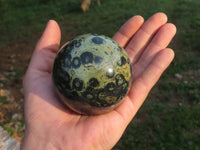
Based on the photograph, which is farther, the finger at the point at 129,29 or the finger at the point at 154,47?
the finger at the point at 129,29

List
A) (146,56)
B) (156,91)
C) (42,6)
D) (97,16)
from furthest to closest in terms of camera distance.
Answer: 1. (42,6)
2. (97,16)
3. (156,91)
4. (146,56)

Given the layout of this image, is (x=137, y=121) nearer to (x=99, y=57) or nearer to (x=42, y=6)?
(x=99, y=57)

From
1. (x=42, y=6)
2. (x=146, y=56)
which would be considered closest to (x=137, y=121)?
(x=146, y=56)

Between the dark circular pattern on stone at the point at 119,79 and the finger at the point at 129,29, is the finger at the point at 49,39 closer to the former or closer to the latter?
the finger at the point at 129,29

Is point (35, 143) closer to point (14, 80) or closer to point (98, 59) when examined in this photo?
point (98, 59)

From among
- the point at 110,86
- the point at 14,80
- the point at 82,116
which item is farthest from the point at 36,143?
the point at 14,80

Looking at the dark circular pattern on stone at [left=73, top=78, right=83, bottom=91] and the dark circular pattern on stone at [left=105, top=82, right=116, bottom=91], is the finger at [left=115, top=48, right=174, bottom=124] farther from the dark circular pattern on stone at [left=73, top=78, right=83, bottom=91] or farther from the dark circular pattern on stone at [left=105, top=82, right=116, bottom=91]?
the dark circular pattern on stone at [left=73, top=78, right=83, bottom=91]

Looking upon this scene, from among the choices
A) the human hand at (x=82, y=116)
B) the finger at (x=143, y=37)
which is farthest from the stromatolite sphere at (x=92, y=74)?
the finger at (x=143, y=37)
